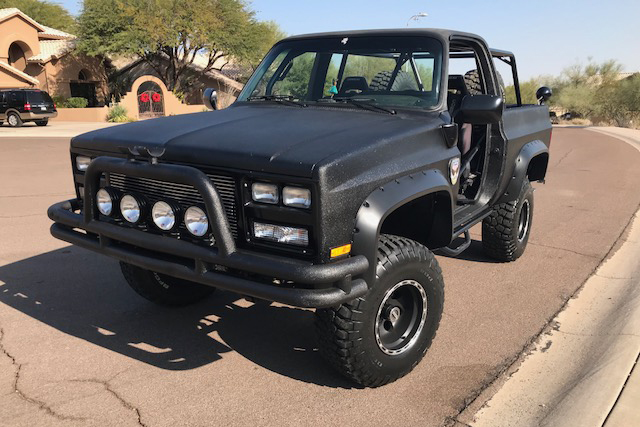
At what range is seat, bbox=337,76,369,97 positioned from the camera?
4123mm

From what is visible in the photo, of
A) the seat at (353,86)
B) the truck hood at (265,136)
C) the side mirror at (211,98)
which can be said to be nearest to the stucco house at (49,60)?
the side mirror at (211,98)

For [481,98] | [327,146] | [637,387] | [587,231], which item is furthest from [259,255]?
[587,231]

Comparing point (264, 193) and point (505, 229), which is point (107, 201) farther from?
point (505, 229)

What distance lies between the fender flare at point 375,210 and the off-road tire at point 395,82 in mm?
1029

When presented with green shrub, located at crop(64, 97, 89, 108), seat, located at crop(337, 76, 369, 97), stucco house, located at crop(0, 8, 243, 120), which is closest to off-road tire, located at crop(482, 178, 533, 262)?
seat, located at crop(337, 76, 369, 97)

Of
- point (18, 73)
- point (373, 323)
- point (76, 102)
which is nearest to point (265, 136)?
point (373, 323)

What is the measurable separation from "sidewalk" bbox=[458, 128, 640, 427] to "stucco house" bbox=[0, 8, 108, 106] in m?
35.7

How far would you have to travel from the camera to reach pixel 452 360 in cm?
356

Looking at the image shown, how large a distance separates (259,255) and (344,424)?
3.23 feet

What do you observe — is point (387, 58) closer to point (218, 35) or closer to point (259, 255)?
point (259, 255)

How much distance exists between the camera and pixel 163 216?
3.02m

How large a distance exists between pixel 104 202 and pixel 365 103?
1824mm

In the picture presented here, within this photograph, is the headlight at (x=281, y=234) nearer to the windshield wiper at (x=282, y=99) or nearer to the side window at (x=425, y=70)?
the windshield wiper at (x=282, y=99)

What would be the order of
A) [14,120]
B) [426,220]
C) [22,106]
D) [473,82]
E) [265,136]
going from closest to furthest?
1. [265,136]
2. [426,220]
3. [473,82]
4. [22,106]
5. [14,120]
